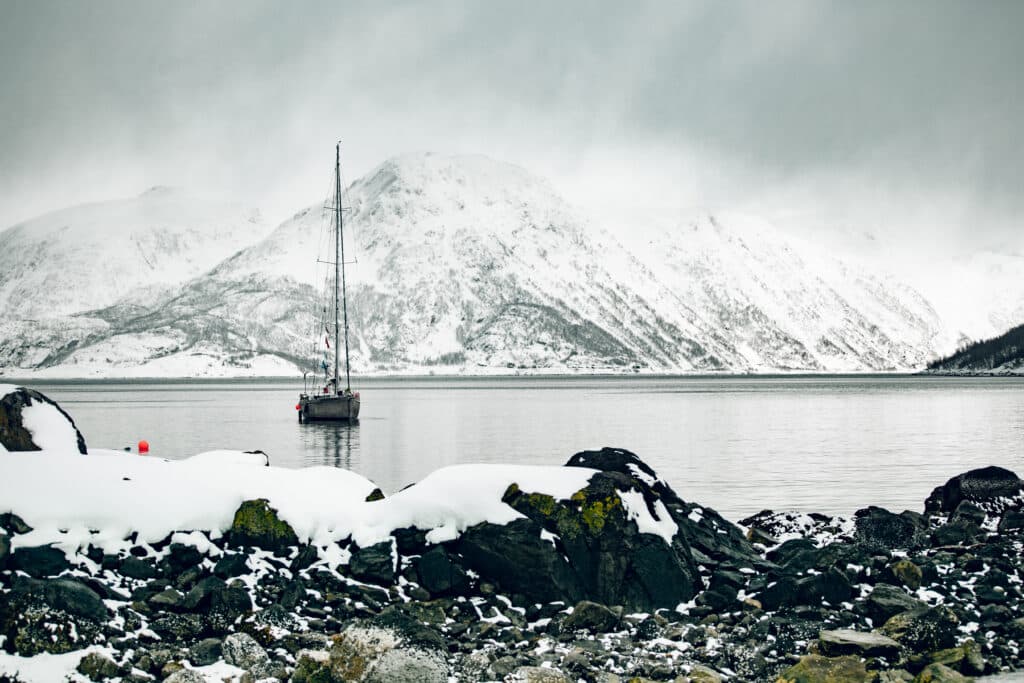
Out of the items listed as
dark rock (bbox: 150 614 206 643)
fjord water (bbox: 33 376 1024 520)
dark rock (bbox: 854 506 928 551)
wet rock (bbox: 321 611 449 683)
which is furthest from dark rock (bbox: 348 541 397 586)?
fjord water (bbox: 33 376 1024 520)

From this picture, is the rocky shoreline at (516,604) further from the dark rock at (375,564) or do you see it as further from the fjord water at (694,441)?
the fjord water at (694,441)

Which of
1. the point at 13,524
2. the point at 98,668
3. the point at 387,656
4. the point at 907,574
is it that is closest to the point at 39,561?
the point at 13,524

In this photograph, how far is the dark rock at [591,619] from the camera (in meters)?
17.7

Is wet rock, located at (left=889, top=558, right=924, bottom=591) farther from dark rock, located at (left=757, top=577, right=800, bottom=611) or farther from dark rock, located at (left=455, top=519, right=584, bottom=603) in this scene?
dark rock, located at (left=455, top=519, right=584, bottom=603)

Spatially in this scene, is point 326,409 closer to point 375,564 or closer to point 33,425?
point 33,425

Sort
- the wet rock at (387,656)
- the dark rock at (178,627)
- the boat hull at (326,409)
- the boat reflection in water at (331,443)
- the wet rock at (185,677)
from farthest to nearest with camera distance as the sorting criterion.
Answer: the boat hull at (326,409)
the boat reflection in water at (331,443)
the dark rock at (178,627)
the wet rock at (387,656)
the wet rock at (185,677)

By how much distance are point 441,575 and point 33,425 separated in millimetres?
12576

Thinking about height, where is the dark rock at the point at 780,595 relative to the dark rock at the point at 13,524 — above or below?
below

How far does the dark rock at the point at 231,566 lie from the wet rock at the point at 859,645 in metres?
10.7

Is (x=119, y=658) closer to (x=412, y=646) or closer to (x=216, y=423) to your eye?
(x=412, y=646)

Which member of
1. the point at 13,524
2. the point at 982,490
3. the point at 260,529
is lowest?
the point at 982,490

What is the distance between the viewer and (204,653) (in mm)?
15836

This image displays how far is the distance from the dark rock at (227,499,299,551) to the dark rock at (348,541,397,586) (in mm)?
1392

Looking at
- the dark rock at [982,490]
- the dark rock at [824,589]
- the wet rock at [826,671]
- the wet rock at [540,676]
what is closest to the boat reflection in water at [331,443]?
the dark rock at [982,490]
